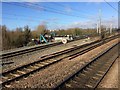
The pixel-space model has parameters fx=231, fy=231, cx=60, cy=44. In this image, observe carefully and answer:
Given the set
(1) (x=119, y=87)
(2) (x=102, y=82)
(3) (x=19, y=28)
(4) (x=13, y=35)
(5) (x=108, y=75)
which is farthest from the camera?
(3) (x=19, y=28)

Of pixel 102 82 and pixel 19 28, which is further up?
pixel 19 28

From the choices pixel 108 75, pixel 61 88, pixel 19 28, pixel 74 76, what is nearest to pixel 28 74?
pixel 74 76

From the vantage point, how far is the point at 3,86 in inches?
366

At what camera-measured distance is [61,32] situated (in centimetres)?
8169

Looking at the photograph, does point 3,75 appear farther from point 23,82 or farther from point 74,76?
point 74,76

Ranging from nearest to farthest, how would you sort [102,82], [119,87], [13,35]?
[119,87]
[102,82]
[13,35]

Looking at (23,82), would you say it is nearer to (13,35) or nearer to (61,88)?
(61,88)

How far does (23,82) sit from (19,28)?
140 ft

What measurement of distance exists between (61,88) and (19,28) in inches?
1739

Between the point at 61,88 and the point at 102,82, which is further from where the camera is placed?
the point at 102,82

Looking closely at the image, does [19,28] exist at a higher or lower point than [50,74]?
higher

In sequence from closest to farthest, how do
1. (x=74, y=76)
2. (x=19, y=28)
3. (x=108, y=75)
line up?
(x=74, y=76), (x=108, y=75), (x=19, y=28)

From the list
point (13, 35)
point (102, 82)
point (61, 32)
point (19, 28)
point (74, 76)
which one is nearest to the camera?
point (102, 82)

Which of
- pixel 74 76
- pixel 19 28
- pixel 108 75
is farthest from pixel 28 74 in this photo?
pixel 19 28
